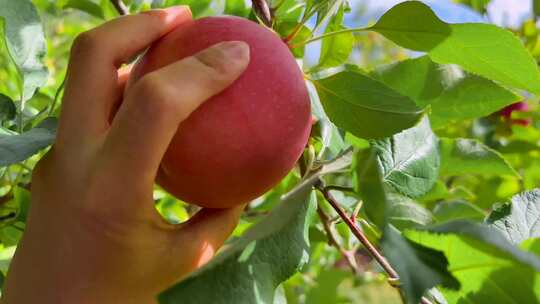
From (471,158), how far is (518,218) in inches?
9.5

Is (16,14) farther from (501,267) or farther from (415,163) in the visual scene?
(501,267)

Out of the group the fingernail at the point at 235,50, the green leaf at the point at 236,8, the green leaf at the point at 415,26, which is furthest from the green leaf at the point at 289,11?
the fingernail at the point at 235,50

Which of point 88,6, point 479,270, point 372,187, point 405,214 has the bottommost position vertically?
point 405,214

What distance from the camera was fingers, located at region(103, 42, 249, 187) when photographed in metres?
0.57

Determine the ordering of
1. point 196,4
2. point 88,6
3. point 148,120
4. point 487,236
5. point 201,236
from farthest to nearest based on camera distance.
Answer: point 88,6 → point 196,4 → point 201,236 → point 148,120 → point 487,236

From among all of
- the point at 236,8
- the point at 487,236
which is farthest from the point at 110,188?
the point at 236,8

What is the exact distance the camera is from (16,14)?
3.27 feet

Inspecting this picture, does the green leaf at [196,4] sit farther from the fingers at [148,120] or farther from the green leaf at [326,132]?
the fingers at [148,120]

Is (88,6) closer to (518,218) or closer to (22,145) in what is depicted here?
(22,145)

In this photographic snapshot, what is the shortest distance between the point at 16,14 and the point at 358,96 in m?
0.53

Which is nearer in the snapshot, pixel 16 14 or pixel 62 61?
pixel 16 14

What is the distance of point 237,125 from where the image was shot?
655 mm

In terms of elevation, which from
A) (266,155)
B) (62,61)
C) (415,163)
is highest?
(266,155)

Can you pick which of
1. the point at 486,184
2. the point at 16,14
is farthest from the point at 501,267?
the point at 486,184
